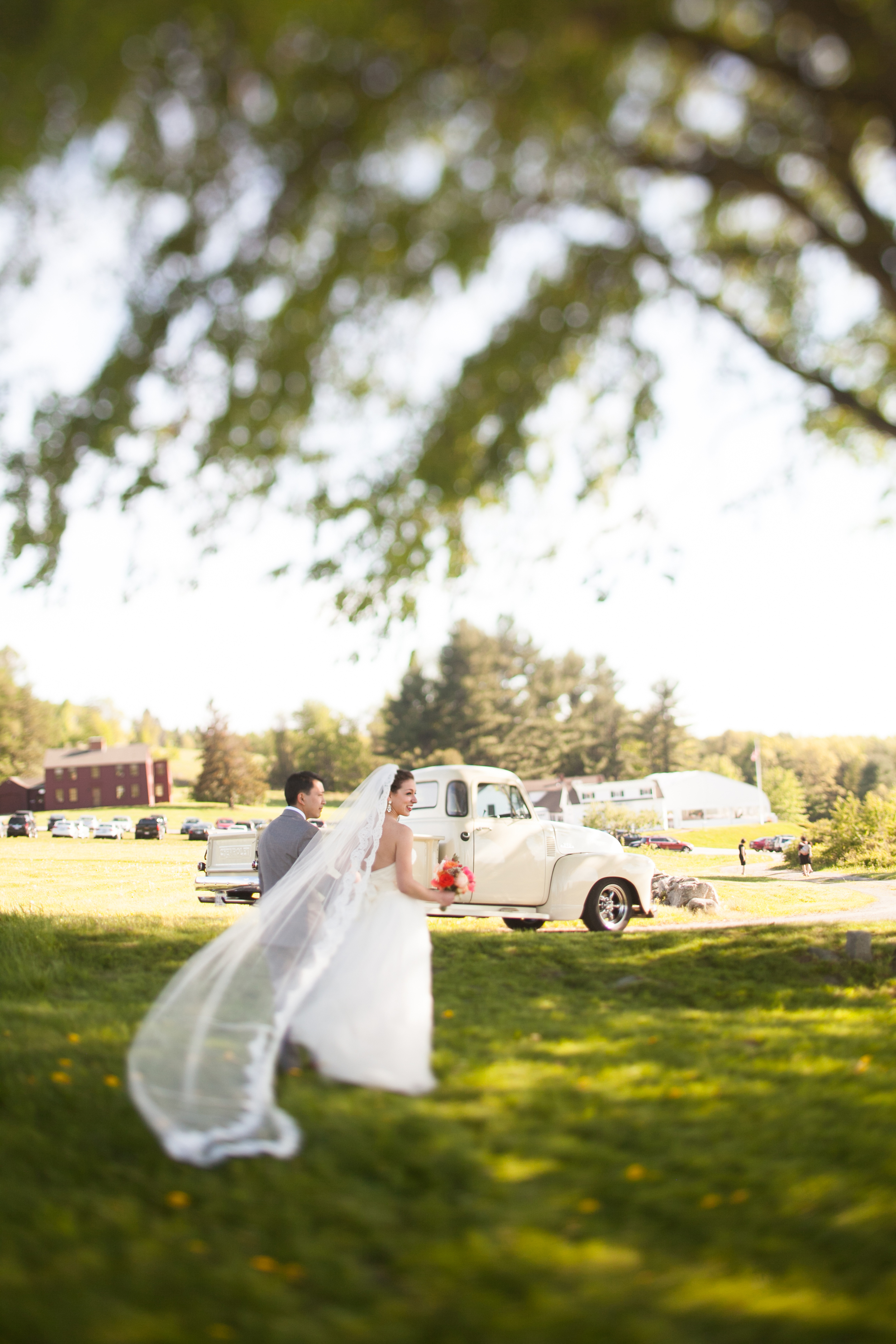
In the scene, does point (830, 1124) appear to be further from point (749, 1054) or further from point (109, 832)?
point (109, 832)

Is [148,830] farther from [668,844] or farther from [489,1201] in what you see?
[489,1201]

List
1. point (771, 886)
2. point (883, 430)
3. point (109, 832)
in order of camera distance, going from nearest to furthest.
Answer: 1. point (883, 430)
2. point (771, 886)
3. point (109, 832)

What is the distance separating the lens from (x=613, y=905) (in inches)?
512

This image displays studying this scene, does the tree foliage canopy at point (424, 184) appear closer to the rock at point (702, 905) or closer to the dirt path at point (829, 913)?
the dirt path at point (829, 913)

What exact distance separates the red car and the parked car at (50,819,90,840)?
2765 cm

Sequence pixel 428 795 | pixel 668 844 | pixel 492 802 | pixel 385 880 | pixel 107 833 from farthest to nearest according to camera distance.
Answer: pixel 107 833, pixel 668 844, pixel 428 795, pixel 492 802, pixel 385 880

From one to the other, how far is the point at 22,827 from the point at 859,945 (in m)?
45.0

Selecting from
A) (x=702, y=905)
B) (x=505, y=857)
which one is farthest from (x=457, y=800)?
(x=702, y=905)

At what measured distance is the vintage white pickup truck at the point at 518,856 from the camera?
1252cm

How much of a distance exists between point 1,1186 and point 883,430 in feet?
19.2

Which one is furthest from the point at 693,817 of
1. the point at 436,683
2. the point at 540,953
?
the point at 540,953

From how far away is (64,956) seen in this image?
1020 centimetres

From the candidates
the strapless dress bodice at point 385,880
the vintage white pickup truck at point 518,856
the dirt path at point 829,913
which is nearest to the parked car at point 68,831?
the dirt path at point 829,913

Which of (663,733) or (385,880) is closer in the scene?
(385,880)
